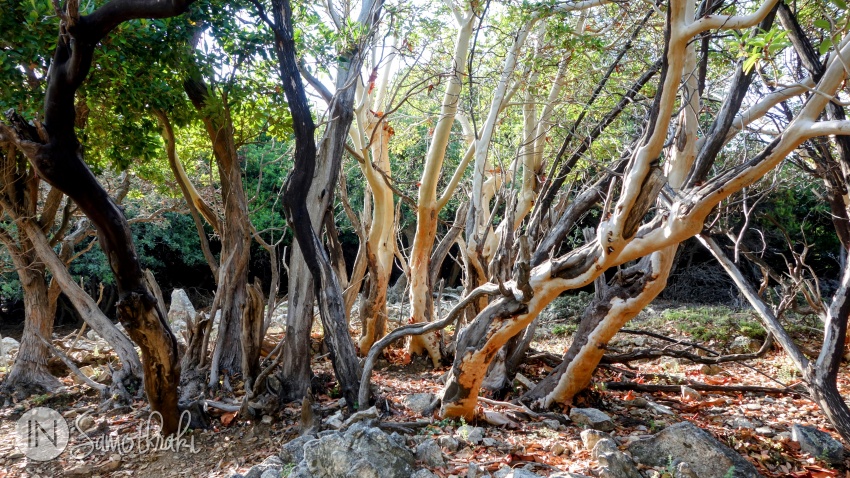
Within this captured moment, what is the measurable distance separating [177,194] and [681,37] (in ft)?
25.5

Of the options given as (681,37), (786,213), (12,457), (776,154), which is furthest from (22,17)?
(786,213)

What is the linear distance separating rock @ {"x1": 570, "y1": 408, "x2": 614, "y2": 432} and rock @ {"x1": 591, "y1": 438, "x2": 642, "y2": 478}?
1.11 metres

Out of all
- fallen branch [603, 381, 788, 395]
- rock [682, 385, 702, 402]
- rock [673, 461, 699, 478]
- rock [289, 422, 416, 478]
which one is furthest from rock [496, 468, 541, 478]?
rock [682, 385, 702, 402]

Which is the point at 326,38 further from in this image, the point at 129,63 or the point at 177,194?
the point at 177,194

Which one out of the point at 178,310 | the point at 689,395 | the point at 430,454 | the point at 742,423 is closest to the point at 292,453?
the point at 430,454

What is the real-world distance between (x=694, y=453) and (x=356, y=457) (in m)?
2.16

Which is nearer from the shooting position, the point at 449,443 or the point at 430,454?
the point at 430,454

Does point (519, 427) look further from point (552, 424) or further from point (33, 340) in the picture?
point (33, 340)

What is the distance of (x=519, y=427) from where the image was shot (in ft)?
15.0

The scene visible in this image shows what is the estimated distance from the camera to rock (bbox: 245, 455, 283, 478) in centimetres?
352

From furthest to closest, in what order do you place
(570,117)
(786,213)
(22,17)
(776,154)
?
(786,213)
(570,117)
(22,17)
(776,154)

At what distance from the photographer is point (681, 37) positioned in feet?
9.50

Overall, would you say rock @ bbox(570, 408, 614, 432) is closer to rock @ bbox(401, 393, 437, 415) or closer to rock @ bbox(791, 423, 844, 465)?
rock @ bbox(401, 393, 437, 415)

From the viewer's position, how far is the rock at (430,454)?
11.9 feet
